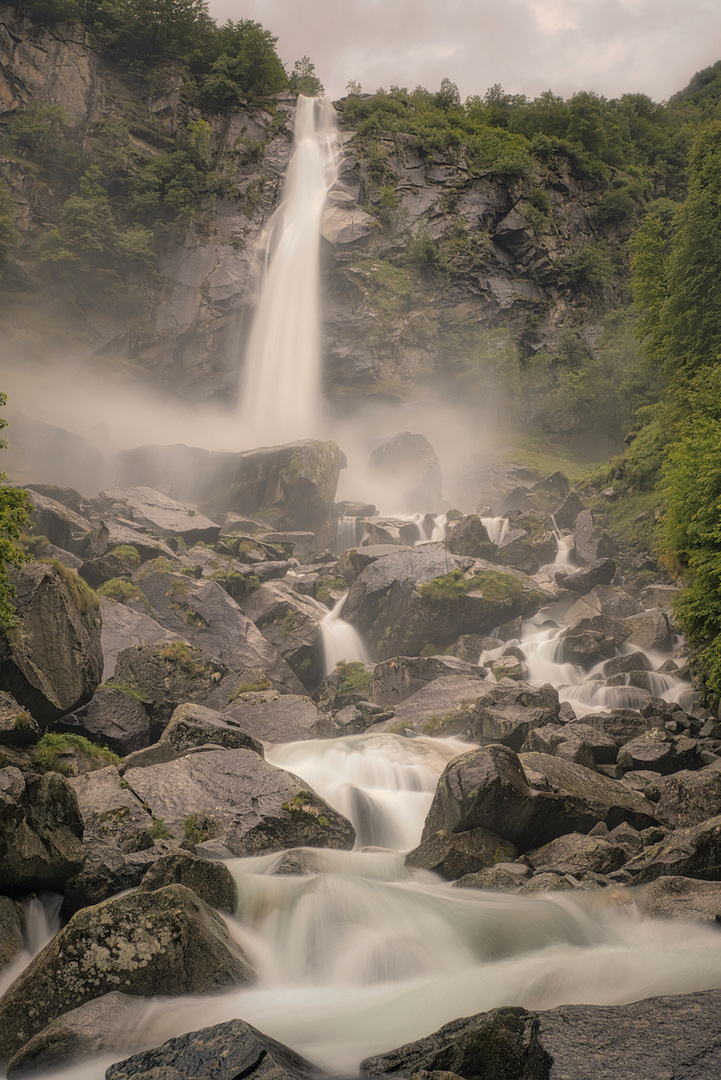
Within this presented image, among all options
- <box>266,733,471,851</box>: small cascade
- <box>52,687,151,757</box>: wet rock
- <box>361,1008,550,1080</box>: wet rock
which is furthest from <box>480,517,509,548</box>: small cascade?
<box>361,1008,550,1080</box>: wet rock

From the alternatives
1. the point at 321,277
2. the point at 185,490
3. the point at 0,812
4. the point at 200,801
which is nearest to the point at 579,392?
the point at 321,277

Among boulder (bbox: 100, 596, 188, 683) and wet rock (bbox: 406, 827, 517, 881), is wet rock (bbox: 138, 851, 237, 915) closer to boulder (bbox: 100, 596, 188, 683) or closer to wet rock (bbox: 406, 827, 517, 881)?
wet rock (bbox: 406, 827, 517, 881)

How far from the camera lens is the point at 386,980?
7180 millimetres

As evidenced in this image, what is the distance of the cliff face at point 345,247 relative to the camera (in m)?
62.1

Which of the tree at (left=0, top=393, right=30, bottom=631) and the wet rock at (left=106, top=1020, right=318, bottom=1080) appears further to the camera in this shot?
the tree at (left=0, top=393, right=30, bottom=631)

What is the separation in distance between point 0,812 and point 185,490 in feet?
140

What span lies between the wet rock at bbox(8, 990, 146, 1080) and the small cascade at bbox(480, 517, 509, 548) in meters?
33.8

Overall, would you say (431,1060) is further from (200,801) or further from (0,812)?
(200,801)

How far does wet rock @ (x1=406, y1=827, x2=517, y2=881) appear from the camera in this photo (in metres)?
10.8

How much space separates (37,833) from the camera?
303 inches

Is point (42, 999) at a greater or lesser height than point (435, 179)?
lesser

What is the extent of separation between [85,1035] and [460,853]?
698cm

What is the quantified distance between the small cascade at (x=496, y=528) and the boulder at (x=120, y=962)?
3303 cm

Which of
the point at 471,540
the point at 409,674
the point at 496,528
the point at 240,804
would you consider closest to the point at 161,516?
the point at 471,540
